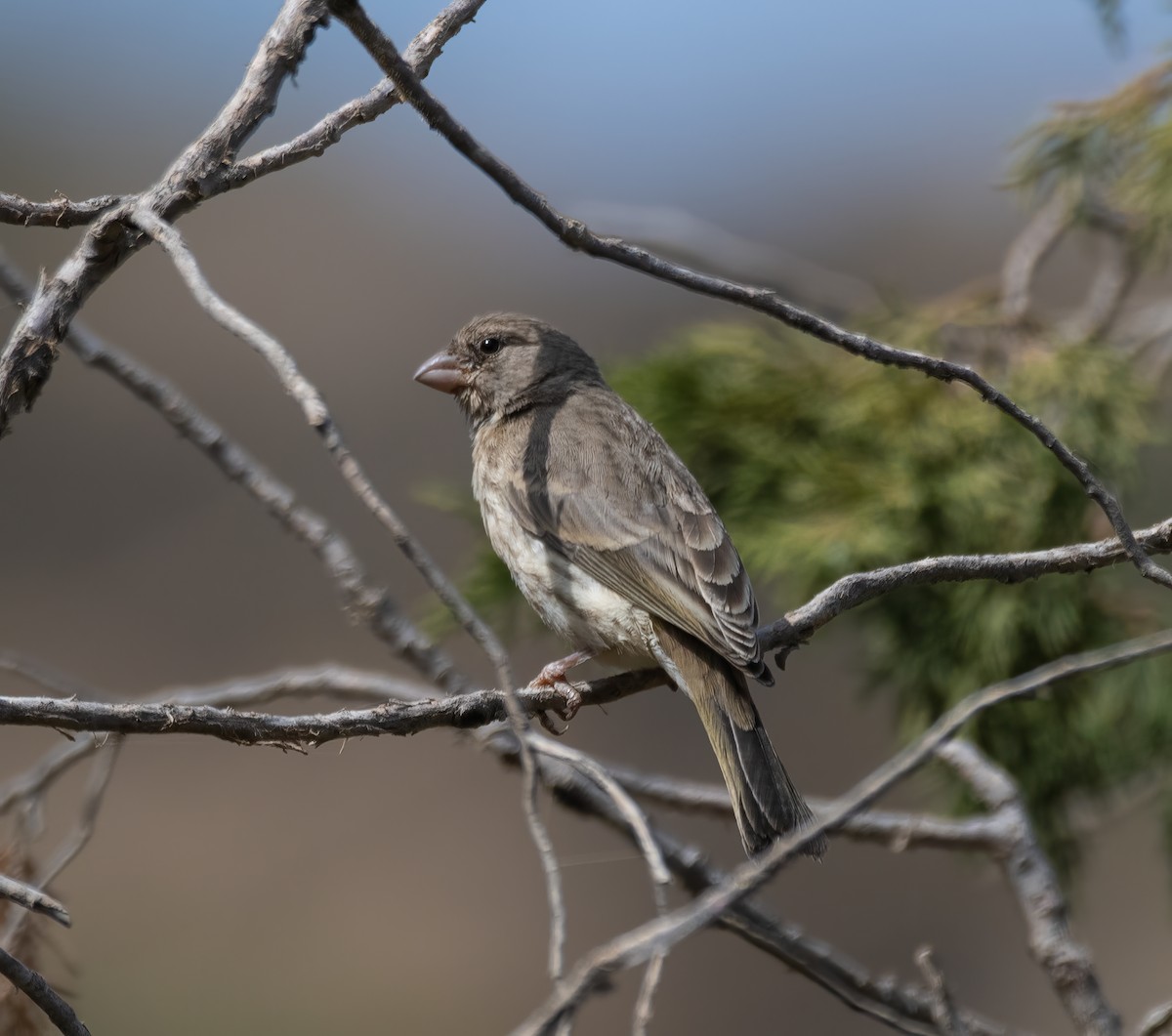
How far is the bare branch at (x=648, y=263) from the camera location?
1.75 m

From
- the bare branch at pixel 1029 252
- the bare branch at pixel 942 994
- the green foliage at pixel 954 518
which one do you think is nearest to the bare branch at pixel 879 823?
the bare branch at pixel 942 994

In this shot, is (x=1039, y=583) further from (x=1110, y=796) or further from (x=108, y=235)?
(x=108, y=235)

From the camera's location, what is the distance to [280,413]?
11.8 metres

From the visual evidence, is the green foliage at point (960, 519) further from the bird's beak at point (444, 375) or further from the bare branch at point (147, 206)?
the bare branch at point (147, 206)

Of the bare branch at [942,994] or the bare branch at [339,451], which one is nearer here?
the bare branch at [339,451]

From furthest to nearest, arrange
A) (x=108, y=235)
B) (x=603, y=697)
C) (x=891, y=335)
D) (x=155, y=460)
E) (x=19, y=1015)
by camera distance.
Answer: (x=155, y=460) → (x=891, y=335) → (x=603, y=697) → (x=19, y=1015) → (x=108, y=235)

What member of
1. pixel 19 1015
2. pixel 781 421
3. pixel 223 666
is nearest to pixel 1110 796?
pixel 781 421

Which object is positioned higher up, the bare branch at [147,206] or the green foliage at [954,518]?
the green foliage at [954,518]

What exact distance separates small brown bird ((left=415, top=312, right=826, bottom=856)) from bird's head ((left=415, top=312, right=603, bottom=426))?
10mm

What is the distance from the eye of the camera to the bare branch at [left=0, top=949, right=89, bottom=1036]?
5.52 feet

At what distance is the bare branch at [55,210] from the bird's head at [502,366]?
2.17m

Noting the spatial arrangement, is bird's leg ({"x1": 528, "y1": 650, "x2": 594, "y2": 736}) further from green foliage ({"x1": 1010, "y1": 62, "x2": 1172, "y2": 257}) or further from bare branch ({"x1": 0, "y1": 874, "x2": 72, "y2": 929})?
green foliage ({"x1": 1010, "y1": 62, "x2": 1172, "y2": 257})

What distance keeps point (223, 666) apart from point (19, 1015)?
8.20 m

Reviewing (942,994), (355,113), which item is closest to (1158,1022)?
(942,994)
